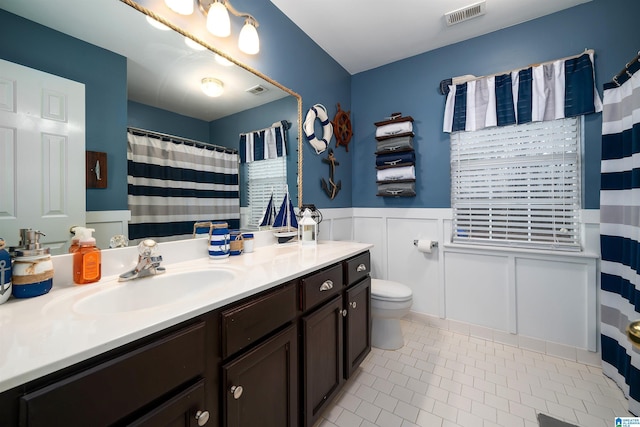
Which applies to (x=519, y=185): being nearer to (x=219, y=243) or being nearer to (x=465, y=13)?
(x=465, y=13)

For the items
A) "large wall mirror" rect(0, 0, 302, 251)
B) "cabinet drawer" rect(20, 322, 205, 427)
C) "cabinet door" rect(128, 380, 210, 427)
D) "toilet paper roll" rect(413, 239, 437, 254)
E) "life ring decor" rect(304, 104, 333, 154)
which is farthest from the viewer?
"toilet paper roll" rect(413, 239, 437, 254)

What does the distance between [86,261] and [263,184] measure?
103 centimetres

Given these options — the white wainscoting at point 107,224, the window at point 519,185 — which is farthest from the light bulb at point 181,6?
the window at point 519,185

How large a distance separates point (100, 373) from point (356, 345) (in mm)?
1440

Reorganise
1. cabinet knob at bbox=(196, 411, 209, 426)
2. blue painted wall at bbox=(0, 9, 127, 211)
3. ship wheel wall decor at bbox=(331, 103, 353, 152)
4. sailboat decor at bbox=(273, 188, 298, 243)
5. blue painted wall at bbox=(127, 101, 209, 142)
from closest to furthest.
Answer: cabinet knob at bbox=(196, 411, 209, 426) < blue painted wall at bbox=(0, 9, 127, 211) < blue painted wall at bbox=(127, 101, 209, 142) < sailboat decor at bbox=(273, 188, 298, 243) < ship wheel wall decor at bbox=(331, 103, 353, 152)

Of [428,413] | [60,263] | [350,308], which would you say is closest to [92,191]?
[60,263]

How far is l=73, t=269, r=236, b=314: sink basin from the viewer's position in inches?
34.4

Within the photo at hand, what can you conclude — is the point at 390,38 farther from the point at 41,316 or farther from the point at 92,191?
the point at 41,316

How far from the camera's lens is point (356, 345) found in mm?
1696

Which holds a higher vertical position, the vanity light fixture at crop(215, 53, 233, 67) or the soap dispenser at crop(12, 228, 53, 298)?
the vanity light fixture at crop(215, 53, 233, 67)

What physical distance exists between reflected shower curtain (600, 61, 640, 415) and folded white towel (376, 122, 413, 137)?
131cm

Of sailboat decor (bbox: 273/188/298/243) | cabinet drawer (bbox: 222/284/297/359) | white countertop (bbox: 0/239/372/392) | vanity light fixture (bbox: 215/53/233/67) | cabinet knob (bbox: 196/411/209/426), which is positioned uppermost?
vanity light fixture (bbox: 215/53/233/67)

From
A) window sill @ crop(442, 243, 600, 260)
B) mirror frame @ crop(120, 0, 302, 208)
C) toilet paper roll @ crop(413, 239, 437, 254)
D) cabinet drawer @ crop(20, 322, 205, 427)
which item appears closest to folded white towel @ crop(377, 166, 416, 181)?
toilet paper roll @ crop(413, 239, 437, 254)

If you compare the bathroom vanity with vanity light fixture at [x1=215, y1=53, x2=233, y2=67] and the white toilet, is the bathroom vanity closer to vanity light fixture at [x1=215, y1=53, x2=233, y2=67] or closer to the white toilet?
the white toilet
